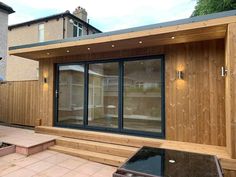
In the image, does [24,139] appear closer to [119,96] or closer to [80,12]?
[119,96]

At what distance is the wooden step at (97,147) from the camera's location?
4395 millimetres

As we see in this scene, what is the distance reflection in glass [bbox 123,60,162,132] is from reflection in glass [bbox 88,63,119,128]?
37 cm

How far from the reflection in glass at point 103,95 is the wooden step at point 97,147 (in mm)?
793

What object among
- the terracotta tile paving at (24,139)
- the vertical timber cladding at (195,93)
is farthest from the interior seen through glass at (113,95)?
the terracotta tile paving at (24,139)

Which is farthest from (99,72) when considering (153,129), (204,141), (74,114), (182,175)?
(182,175)

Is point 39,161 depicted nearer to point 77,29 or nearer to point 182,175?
point 182,175

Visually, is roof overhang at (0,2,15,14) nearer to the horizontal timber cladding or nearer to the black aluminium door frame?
the black aluminium door frame

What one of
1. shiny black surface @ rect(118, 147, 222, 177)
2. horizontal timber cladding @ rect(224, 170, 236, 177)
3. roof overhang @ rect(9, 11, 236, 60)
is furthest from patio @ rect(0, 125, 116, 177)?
roof overhang @ rect(9, 11, 236, 60)

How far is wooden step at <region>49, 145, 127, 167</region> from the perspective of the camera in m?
4.21

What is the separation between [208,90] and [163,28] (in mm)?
1808

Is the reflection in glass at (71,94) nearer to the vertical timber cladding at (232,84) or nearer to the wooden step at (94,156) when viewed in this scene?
the wooden step at (94,156)

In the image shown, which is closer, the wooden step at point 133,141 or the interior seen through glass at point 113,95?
the wooden step at point 133,141

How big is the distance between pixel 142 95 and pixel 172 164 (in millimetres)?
3213

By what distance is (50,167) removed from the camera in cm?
404
